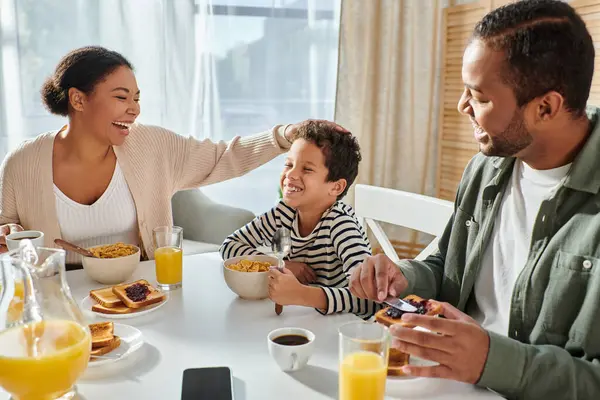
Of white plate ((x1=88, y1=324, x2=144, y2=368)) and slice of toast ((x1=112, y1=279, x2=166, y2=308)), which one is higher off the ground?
slice of toast ((x1=112, y1=279, x2=166, y2=308))

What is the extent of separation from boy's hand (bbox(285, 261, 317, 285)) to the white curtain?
1926mm

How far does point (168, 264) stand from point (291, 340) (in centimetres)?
50

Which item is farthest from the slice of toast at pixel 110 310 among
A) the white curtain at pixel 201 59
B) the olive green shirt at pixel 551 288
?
the white curtain at pixel 201 59

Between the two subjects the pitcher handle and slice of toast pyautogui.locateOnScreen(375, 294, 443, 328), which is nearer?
the pitcher handle

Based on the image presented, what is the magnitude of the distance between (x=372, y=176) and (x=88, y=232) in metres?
2.12

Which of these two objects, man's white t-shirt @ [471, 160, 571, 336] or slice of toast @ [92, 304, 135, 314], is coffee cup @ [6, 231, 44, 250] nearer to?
slice of toast @ [92, 304, 135, 314]

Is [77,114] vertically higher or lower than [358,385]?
higher

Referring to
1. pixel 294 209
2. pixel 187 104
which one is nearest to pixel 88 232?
pixel 294 209

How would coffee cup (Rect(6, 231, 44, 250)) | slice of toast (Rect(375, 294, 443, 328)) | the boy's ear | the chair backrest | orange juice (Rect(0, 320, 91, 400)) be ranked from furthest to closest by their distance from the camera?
the chair backrest, the boy's ear, coffee cup (Rect(6, 231, 44, 250)), slice of toast (Rect(375, 294, 443, 328)), orange juice (Rect(0, 320, 91, 400))

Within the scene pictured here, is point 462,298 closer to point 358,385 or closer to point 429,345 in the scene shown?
point 429,345

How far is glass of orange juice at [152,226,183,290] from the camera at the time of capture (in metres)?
1.44

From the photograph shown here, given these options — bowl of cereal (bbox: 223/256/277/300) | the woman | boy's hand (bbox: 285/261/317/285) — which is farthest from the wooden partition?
bowl of cereal (bbox: 223/256/277/300)

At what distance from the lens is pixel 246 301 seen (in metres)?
1.37

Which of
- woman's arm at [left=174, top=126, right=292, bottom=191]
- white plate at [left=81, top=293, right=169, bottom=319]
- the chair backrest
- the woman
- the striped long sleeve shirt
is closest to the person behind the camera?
white plate at [left=81, top=293, right=169, bottom=319]
